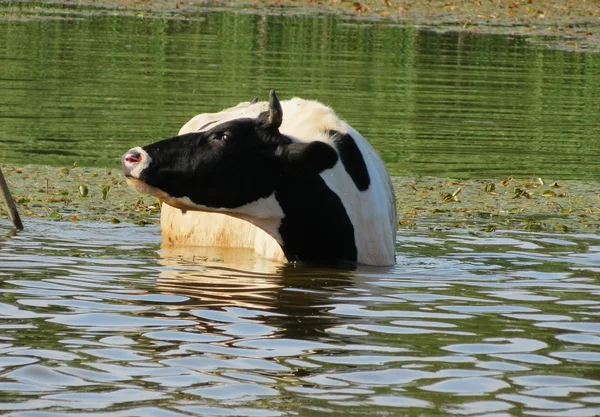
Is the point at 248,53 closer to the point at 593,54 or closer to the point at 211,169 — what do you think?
the point at 593,54

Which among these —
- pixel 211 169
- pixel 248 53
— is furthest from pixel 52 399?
pixel 248 53

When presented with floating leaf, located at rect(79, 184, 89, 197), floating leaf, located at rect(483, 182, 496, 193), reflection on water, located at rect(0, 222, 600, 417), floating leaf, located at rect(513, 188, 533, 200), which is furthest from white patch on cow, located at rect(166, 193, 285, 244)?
floating leaf, located at rect(483, 182, 496, 193)

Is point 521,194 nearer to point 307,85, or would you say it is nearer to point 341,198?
point 341,198

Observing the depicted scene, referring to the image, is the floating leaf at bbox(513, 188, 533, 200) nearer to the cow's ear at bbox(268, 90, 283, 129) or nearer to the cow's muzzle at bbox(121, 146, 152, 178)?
the cow's ear at bbox(268, 90, 283, 129)

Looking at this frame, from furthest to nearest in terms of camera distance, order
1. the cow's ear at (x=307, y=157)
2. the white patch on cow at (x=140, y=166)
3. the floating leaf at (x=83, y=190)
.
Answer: the floating leaf at (x=83, y=190) → the cow's ear at (x=307, y=157) → the white patch on cow at (x=140, y=166)

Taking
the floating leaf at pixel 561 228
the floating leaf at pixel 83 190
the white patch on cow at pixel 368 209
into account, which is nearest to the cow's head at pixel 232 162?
the white patch on cow at pixel 368 209

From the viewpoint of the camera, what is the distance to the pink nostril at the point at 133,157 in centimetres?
882

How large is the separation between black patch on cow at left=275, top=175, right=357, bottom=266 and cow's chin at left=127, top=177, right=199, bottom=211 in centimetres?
60

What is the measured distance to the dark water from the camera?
16.6 meters

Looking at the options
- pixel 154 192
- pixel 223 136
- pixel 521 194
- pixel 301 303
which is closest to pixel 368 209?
pixel 223 136

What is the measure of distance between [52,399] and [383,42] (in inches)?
869

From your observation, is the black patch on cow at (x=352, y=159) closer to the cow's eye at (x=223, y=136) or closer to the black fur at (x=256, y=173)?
the black fur at (x=256, y=173)

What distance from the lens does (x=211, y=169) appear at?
913cm

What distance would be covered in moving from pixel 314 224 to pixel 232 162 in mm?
708
